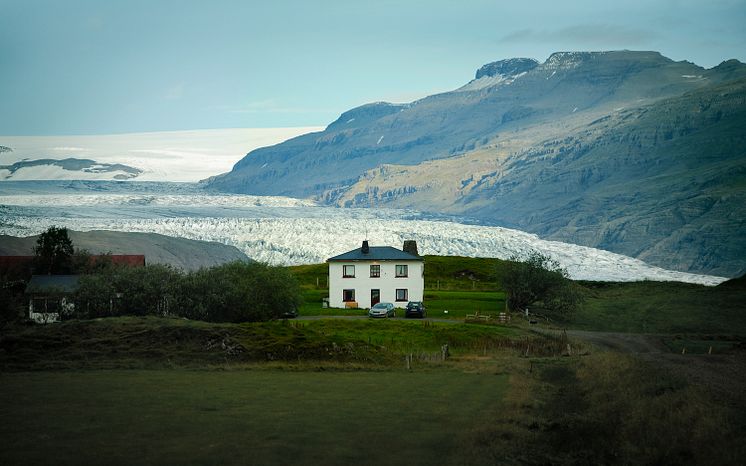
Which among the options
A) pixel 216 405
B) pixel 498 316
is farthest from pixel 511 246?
pixel 216 405

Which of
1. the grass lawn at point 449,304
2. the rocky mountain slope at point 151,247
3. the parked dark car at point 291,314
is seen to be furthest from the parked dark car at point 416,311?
the rocky mountain slope at point 151,247

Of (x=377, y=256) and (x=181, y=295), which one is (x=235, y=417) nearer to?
(x=181, y=295)

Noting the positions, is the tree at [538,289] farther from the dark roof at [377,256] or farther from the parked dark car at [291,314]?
the parked dark car at [291,314]

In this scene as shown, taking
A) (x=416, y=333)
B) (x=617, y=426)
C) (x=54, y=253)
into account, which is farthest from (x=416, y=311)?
(x=617, y=426)

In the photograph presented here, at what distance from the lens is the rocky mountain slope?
104938 mm

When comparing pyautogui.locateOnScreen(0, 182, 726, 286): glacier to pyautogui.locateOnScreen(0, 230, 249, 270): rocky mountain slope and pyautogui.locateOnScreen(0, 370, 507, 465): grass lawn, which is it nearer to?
pyautogui.locateOnScreen(0, 230, 249, 270): rocky mountain slope

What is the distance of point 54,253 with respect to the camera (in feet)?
277

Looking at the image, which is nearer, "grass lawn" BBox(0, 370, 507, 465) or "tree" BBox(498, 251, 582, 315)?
"grass lawn" BBox(0, 370, 507, 465)

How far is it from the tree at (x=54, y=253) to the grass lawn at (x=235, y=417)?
49963 millimetres

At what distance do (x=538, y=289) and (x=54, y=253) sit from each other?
41709mm

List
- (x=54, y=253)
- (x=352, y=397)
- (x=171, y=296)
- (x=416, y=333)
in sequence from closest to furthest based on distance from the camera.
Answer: (x=352, y=397) → (x=416, y=333) → (x=171, y=296) → (x=54, y=253)

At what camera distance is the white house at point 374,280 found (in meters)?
76.8

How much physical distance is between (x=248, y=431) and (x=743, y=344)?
4138 centimetres

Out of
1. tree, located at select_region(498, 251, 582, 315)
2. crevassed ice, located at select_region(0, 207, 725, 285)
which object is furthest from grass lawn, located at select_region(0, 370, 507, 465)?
crevassed ice, located at select_region(0, 207, 725, 285)
